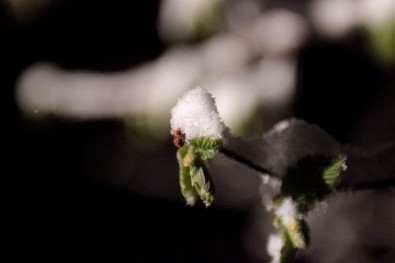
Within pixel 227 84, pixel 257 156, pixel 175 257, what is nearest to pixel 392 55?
pixel 257 156

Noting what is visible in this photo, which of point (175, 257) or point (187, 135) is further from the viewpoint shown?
point (175, 257)

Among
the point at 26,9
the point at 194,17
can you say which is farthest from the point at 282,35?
the point at 26,9

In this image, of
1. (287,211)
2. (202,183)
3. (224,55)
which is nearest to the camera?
(202,183)

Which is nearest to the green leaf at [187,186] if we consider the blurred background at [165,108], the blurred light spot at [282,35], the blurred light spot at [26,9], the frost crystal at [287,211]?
the frost crystal at [287,211]

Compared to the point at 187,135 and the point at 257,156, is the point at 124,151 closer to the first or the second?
the point at 257,156

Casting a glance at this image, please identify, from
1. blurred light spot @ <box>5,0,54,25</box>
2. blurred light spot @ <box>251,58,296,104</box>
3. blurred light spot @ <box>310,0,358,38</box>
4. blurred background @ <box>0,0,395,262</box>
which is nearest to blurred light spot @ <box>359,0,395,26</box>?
blurred background @ <box>0,0,395,262</box>

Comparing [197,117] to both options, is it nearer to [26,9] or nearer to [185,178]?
[185,178]
